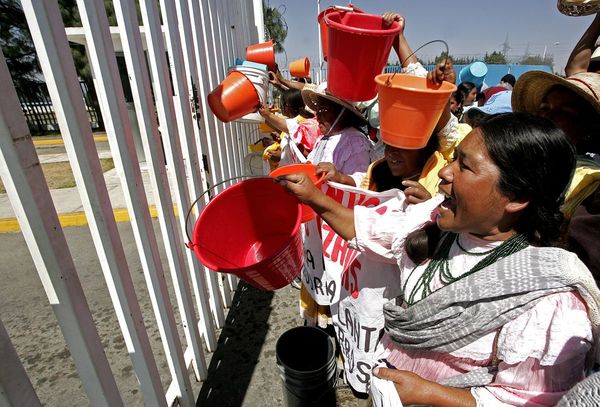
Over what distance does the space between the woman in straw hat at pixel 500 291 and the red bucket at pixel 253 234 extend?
0.54 m

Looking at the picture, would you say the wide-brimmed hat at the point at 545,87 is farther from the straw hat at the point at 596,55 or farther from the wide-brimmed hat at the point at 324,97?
the wide-brimmed hat at the point at 324,97

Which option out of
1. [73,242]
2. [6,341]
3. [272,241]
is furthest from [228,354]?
[73,242]

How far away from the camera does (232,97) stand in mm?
2049

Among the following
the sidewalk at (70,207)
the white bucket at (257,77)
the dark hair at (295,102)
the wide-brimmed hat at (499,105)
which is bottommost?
the sidewalk at (70,207)

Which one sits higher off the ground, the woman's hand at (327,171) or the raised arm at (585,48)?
the raised arm at (585,48)

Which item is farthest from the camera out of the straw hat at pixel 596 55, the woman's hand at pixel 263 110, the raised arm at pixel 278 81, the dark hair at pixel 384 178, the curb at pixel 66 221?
the curb at pixel 66 221

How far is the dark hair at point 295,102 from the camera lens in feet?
12.4

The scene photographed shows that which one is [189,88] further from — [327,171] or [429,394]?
[429,394]

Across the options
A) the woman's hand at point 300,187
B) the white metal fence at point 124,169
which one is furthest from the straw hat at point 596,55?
the white metal fence at point 124,169

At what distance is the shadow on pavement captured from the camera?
6.62 feet

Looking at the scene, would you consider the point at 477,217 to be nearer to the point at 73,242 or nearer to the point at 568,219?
the point at 568,219

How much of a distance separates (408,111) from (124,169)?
1224 millimetres

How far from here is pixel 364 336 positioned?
179cm

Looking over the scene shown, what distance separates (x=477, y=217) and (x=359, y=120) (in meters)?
1.45
